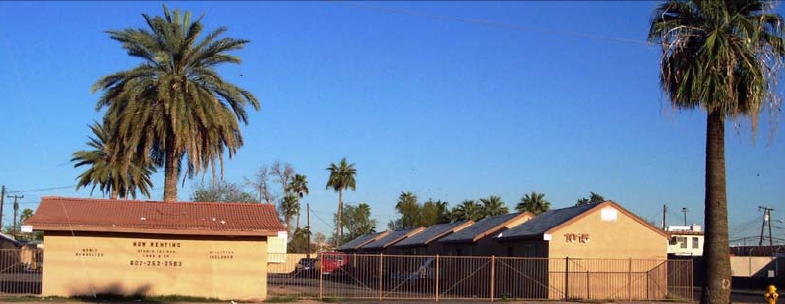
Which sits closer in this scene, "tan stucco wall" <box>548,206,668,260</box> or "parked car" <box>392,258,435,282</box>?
"tan stucco wall" <box>548,206,668,260</box>

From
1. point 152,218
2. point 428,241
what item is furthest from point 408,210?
point 152,218

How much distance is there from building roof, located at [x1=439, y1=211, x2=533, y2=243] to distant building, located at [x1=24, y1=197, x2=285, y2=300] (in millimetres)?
14521

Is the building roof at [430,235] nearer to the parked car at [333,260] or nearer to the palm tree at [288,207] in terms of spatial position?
the parked car at [333,260]

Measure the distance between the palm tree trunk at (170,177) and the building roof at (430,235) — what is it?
61.9 feet

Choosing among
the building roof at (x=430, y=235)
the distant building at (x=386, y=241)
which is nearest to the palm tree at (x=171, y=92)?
the building roof at (x=430, y=235)

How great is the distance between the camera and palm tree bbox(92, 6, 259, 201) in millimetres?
34969

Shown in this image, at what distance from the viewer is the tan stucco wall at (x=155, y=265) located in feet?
98.4

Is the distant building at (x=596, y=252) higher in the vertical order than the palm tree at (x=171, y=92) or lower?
lower

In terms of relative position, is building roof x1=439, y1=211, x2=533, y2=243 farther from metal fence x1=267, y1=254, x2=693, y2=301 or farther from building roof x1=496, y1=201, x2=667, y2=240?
metal fence x1=267, y1=254, x2=693, y2=301

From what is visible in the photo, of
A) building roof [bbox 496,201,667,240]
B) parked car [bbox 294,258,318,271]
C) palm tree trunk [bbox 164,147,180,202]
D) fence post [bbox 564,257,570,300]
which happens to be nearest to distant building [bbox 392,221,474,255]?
parked car [bbox 294,258,318,271]

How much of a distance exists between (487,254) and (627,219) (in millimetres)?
8151

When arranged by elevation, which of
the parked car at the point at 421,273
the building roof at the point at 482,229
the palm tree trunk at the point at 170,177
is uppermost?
the palm tree trunk at the point at 170,177

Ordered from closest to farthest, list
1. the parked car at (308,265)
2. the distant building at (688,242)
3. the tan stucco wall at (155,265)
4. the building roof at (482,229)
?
1. the tan stucco wall at (155,265)
2. the parked car at (308,265)
3. the building roof at (482,229)
4. the distant building at (688,242)

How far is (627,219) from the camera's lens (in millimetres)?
37594
